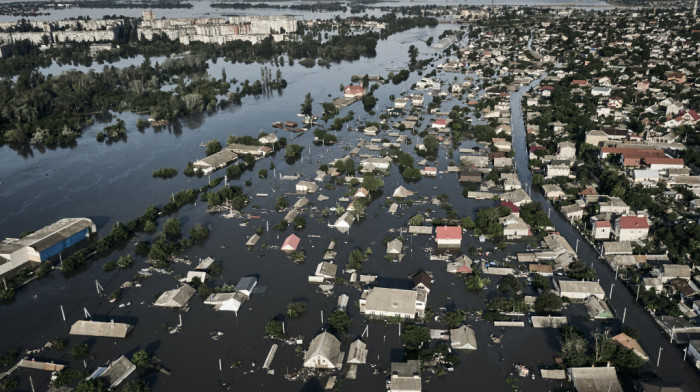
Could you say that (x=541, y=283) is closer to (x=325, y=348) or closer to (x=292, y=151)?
(x=325, y=348)

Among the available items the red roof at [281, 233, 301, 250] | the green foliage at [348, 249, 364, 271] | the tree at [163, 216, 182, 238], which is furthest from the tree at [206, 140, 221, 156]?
the green foliage at [348, 249, 364, 271]

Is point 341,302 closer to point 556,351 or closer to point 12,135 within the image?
point 556,351

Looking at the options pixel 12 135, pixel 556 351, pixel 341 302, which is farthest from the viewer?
pixel 12 135

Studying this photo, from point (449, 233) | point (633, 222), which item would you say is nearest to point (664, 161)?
point (633, 222)

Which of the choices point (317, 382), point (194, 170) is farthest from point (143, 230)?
point (317, 382)

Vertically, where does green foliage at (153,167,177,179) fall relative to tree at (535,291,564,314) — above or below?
above

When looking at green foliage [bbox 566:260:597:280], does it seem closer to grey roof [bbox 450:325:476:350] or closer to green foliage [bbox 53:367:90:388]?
grey roof [bbox 450:325:476:350]
